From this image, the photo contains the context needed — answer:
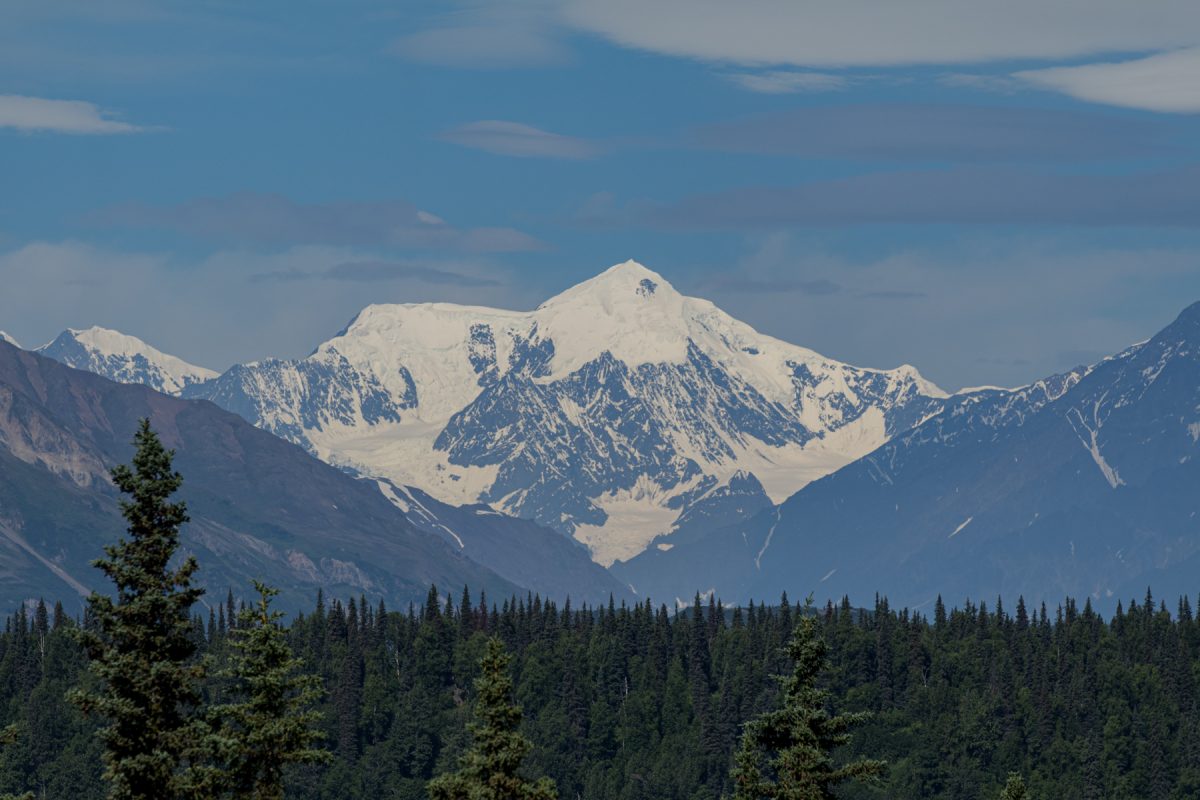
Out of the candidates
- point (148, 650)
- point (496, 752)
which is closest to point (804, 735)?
point (496, 752)

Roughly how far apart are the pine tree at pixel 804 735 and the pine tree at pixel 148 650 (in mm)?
17274

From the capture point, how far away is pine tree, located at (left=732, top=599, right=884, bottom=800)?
A: 6341cm

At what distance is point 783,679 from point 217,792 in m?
19.0

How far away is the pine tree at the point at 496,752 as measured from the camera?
5756 cm

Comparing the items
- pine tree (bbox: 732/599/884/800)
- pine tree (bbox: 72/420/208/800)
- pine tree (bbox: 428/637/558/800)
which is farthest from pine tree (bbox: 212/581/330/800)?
pine tree (bbox: 732/599/884/800)

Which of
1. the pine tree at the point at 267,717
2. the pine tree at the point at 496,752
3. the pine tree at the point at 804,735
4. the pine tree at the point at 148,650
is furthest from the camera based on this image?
the pine tree at the point at 804,735

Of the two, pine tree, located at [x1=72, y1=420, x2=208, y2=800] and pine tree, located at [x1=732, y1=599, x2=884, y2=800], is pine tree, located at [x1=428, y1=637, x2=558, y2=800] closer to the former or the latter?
pine tree, located at [x1=72, y1=420, x2=208, y2=800]

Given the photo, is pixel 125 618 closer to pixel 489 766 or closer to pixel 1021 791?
pixel 489 766

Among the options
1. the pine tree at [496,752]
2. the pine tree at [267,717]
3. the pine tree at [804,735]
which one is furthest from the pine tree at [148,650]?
the pine tree at [804,735]

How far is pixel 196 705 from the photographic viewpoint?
179 feet

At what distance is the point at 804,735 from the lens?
64.0 meters

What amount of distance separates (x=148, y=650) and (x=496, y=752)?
30.9 ft

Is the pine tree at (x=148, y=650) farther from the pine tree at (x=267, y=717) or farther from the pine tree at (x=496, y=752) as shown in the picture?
the pine tree at (x=496, y=752)

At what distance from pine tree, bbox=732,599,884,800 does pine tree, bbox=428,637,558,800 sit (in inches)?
332
